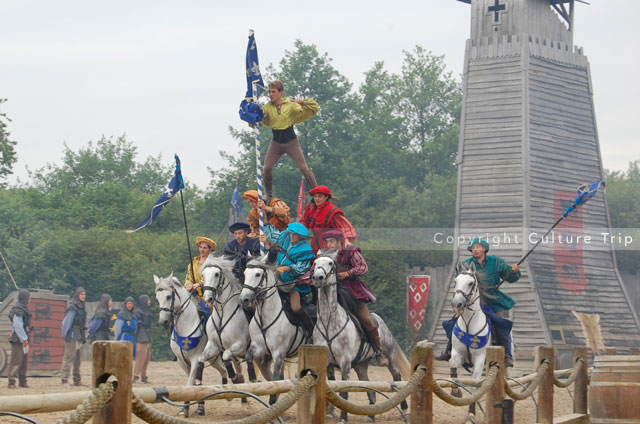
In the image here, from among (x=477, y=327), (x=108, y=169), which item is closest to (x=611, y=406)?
(x=477, y=327)

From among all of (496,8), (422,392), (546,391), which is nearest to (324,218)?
(546,391)

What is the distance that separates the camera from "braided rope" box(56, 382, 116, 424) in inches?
143

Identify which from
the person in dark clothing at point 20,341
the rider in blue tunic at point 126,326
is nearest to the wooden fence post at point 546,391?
the person in dark clothing at point 20,341

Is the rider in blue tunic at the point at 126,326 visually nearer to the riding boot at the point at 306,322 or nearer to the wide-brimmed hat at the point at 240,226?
the wide-brimmed hat at the point at 240,226

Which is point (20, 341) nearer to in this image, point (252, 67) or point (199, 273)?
point (199, 273)

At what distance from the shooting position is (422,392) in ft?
22.8

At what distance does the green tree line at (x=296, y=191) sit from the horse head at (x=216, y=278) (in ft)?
49.2

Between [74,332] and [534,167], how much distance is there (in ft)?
49.2

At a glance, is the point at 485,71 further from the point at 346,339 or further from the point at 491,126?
the point at 346,339

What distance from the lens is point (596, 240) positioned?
28.5m

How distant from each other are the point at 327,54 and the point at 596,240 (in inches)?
823

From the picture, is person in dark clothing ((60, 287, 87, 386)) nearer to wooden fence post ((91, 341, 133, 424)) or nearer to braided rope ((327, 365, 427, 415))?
braided rope ((327, 365, 427, 415))

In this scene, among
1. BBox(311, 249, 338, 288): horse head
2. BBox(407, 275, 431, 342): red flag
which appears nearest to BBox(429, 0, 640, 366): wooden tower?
BBox(407, 275, 431, 342): red flag

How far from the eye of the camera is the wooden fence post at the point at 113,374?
13.1ft
